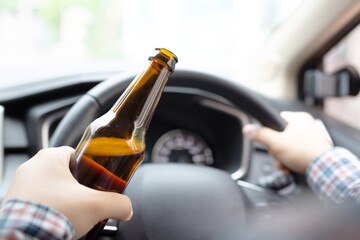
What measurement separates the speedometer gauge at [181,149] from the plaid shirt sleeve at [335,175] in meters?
0.37

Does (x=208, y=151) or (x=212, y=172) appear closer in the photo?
(x=212, y=172)

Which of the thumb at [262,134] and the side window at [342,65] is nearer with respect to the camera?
the thumb at [262,134]

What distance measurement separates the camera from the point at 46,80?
3.17 feet

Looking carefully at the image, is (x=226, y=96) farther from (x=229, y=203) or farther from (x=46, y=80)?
(x=46, y=80)

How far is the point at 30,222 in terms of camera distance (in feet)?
1.34

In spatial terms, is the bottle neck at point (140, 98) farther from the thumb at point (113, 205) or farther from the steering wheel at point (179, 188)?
the steering wheel at point (179, 188)

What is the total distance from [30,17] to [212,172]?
116 centimetres

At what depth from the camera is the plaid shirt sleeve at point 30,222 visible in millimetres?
407

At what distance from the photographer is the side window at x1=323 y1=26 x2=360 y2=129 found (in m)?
1.26

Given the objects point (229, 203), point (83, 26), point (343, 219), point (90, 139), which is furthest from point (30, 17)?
point (343, 219)

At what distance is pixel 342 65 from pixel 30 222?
1.06 metres

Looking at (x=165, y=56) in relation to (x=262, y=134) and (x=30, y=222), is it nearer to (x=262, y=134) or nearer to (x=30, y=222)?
(x=30, y=222)

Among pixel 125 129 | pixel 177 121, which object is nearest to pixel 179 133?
pixel 177 121

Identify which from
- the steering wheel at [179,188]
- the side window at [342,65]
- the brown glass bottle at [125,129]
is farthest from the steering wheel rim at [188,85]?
the side window at [342,65]
